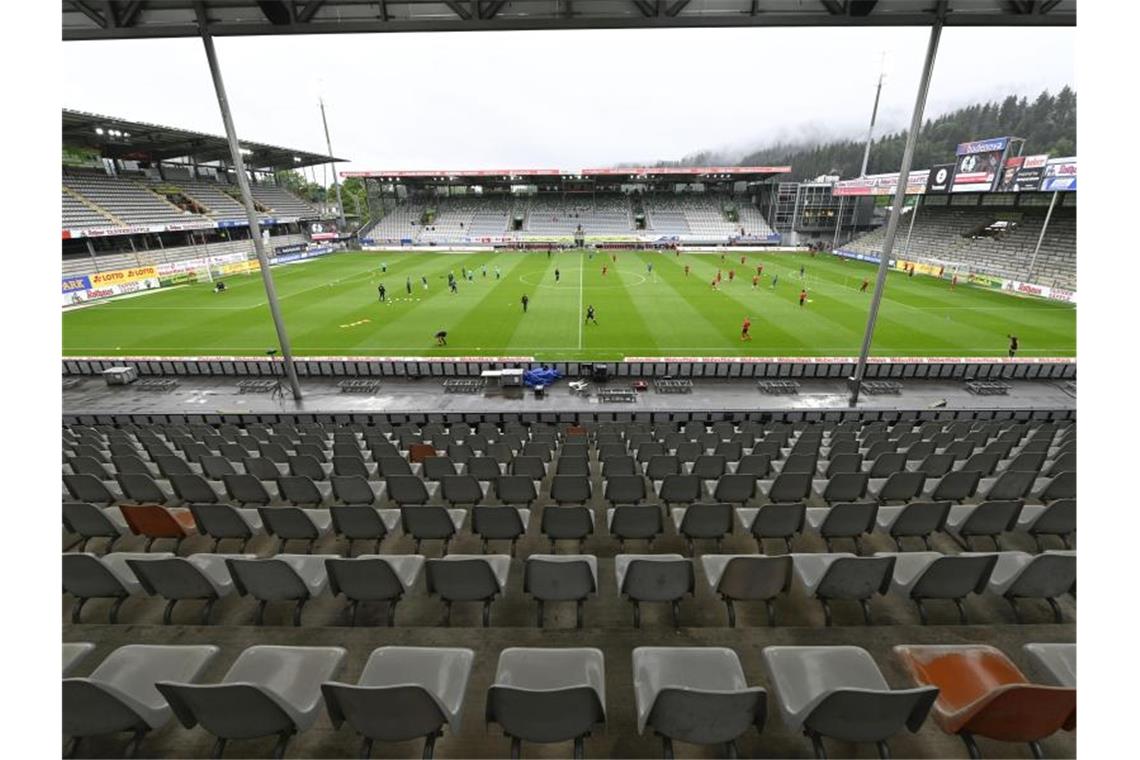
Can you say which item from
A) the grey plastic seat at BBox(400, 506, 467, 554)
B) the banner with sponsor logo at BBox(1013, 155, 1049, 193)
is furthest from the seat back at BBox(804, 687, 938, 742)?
the banner with sponsor logo at BBox(1013, 155, 1049, 193)

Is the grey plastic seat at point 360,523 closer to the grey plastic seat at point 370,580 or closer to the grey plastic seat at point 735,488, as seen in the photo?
the grey plastic seat at point 370,580

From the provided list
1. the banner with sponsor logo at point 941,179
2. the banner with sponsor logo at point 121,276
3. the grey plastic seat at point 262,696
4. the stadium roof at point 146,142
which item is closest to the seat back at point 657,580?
the grey plastic seat at point 262,696

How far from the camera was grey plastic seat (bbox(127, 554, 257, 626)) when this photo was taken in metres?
3.91

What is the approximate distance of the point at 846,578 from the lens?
13.1 feet

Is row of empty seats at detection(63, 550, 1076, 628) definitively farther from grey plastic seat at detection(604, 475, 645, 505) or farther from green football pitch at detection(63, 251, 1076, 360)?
green football pitch at detection(63, 251, 1076, 360)

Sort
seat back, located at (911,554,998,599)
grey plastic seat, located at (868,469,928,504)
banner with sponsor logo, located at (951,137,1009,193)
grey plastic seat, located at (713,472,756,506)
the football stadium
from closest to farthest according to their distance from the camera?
the football stadium → seat back, located at (911,554,998,599) → grey plastic seat, located at (713,472,756,506) → grey plastic seat, located at (868,469,928,504) → banner with sponsor logo, located at (951,137,1009,193)

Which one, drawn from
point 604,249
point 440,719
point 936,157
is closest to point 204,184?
point 604,249

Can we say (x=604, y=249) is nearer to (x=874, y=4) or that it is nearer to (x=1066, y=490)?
(x=874, y=4)

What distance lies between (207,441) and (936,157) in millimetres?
146390

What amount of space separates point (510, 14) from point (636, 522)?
35.7 feet

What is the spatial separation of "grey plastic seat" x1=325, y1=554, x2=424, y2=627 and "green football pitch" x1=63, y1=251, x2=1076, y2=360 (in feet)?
54.2

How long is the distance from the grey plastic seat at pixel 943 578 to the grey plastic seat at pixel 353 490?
5721 mm

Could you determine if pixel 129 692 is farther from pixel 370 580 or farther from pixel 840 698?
pixel 840 698

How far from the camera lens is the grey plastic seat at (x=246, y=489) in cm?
621
